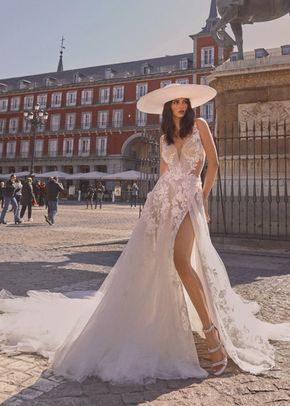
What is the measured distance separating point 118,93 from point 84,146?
7672 mm

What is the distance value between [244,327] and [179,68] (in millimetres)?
46183

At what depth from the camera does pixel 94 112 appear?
160 ft

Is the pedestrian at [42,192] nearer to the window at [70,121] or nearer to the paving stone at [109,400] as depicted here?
the paving stone at [109,400]

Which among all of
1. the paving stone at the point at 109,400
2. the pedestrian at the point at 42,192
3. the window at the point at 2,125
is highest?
the window at the point at 2,125

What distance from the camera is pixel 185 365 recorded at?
2131 mm

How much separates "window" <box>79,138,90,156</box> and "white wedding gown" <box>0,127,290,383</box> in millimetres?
46142

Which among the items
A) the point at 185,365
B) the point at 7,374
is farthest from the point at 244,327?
the point at 7,374

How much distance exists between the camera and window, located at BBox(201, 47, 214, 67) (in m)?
42.1

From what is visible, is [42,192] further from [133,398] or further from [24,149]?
[24,149]

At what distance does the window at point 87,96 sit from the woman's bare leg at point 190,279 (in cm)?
4872

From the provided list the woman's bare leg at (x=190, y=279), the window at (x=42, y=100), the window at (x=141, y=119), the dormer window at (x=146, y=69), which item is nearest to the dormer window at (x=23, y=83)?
the window at (x=42, y=100)

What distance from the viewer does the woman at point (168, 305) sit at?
215cm

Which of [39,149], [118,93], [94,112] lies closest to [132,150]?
[94,112]

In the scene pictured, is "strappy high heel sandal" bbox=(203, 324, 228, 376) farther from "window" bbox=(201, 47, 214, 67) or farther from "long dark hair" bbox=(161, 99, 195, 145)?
"window" bbox=(201, 47, 214, 67)
